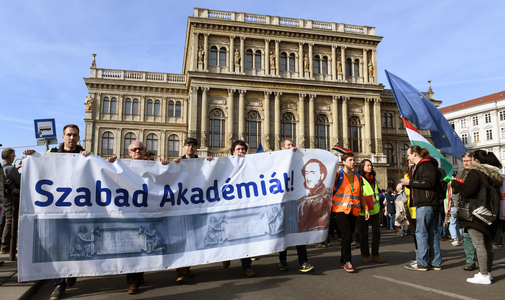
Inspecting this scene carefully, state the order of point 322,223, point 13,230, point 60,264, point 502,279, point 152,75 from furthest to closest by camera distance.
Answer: point 152,75 → point 13,230 → point 322,223 → point 502,279 → point 60,264

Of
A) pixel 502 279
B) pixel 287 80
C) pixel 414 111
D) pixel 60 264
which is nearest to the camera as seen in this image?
pixel 60 264

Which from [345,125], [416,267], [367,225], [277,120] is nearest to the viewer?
[416,267]

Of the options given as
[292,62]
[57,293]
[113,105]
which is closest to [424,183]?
[57,293]

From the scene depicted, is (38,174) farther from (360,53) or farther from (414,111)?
(360,53)

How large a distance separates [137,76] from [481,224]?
38981 mm

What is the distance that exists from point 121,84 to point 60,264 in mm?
36630

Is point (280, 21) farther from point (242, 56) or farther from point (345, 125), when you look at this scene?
point (345, 125)

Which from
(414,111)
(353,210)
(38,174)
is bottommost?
(353,210)

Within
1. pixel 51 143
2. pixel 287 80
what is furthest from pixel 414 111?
pixel 287 80

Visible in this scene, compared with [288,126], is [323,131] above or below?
below

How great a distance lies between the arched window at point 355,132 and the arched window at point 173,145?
19051 mm

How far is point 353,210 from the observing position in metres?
6.36

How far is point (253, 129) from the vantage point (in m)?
36.3

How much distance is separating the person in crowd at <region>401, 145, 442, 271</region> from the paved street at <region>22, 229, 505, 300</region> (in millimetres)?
257
